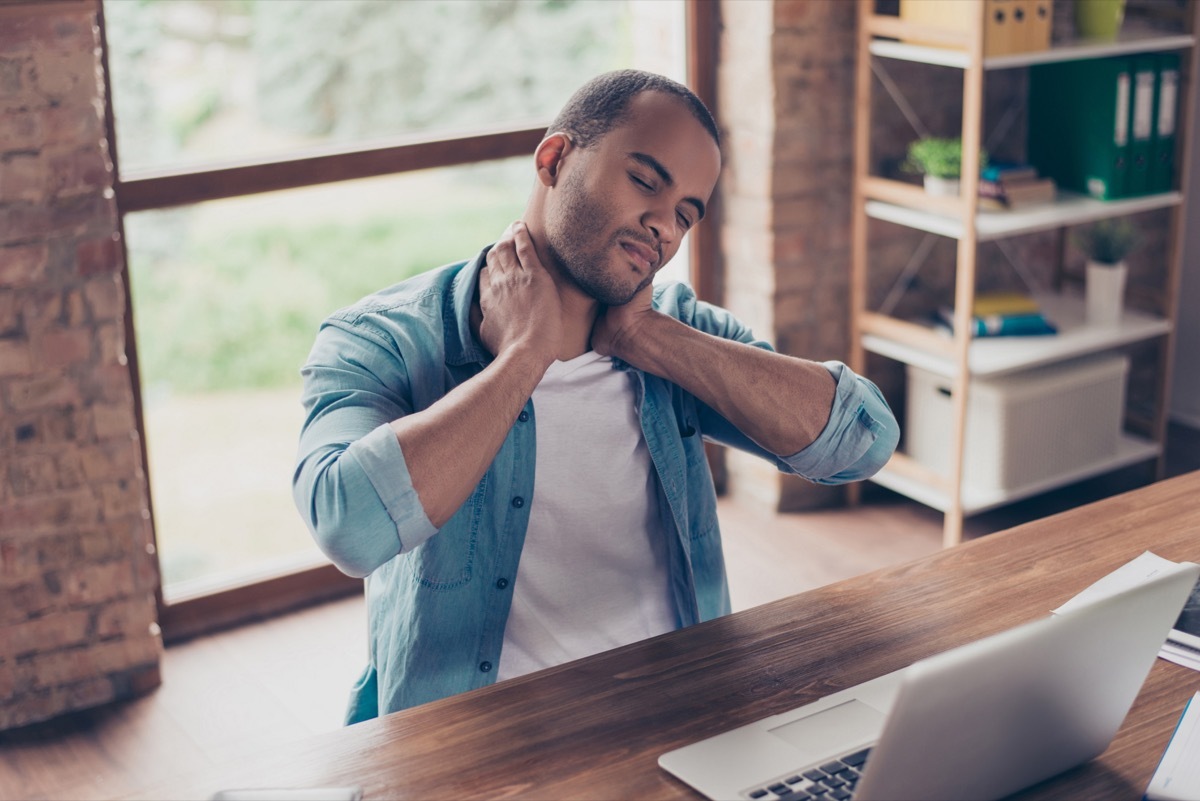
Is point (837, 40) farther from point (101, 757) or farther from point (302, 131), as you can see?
point (101, 757)

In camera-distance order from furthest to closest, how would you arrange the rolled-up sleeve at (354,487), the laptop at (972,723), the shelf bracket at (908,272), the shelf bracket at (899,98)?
the shelf bracket at (908,272)
the shelf bracket at (899,98)
the rolled-up sleeve at (354,487)
the laptop at (972,723)

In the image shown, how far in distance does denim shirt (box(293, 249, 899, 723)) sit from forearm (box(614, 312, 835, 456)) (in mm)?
35

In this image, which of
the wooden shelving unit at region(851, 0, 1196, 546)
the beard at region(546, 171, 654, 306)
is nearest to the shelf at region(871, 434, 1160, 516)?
the wooden shelving unit at region(851, 0, 1196, 546)

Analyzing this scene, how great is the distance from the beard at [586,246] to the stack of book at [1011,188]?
1824 mm

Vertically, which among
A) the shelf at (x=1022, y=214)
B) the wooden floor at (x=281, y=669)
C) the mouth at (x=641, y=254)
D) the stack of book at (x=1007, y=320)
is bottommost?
the wooden floor at (x=281, y=669)

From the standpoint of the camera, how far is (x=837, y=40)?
3.33 m

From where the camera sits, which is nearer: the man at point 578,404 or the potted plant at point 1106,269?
the man at point 578,404

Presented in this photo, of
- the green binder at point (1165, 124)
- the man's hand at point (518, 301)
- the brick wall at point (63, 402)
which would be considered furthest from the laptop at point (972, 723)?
the green binder at point (1165, 124)

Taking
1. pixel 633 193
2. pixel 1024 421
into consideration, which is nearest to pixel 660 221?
pixel 633 193

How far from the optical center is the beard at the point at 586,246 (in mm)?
1595

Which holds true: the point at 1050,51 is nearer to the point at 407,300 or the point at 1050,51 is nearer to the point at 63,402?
the point at 407,300

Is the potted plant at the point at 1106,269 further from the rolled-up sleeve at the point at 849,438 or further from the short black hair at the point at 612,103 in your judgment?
the short black hair at the point at 612,103

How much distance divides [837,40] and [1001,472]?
1135 mm

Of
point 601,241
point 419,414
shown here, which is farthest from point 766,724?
point 601,241
